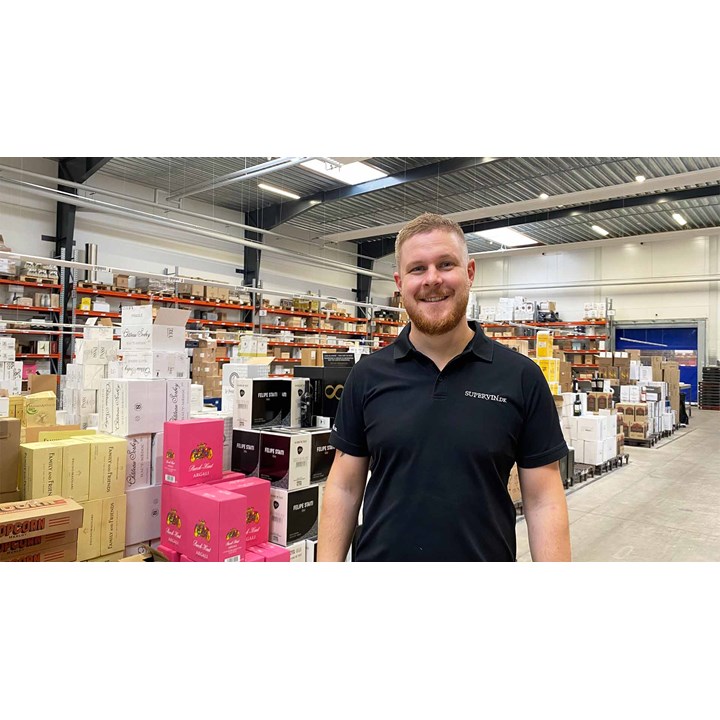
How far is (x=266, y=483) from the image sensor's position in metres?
2.90

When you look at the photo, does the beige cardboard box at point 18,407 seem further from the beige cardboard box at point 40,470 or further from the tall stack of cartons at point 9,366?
the beige cardboard box at point 40,470

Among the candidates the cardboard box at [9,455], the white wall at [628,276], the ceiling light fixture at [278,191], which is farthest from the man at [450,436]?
the white wall at [628,276]

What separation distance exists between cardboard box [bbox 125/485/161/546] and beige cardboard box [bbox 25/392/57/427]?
207 cm

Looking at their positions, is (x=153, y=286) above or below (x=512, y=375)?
above

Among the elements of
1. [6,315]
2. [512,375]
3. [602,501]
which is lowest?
[602,501]

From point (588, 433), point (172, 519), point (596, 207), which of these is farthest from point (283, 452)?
point (596, 207)

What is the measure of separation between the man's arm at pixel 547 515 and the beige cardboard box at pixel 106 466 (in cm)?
234

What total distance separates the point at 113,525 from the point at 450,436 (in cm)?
232

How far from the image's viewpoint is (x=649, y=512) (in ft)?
16.4

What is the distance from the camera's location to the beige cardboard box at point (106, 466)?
280 centimetres
